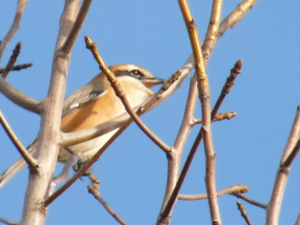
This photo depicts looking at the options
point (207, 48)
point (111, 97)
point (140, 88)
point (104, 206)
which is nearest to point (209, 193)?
point (207, 48)

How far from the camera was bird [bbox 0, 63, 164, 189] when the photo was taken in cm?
601

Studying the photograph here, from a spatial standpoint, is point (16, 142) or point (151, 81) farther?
point (151, 81)

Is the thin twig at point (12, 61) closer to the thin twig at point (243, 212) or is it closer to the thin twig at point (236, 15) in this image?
the thin twig at point (236, 15)

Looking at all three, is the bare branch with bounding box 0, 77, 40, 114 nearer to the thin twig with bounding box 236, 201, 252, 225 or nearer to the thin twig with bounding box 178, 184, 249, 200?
the thin twig with bounding box 178, 184, 249, 200

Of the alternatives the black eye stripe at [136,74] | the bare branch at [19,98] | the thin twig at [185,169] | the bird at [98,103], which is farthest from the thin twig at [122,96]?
the black eye stripe at [136,74]

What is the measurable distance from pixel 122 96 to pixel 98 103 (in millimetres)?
3663

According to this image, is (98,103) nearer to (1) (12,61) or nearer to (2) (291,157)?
(1) (12,61)

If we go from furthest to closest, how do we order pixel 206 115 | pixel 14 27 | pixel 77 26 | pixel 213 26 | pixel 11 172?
pixel 11 172, pixel 14 27, pixel 77 26, pixel 213 26, pixel 206 115

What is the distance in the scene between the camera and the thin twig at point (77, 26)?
283 cm

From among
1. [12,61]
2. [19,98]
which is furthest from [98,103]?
[19,98]

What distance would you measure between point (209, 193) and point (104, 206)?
1.57 metres

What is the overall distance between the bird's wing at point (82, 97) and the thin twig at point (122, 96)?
146 inches

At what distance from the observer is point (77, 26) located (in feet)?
9.55

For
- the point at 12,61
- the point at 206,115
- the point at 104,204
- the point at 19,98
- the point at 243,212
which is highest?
the point at 12,61
